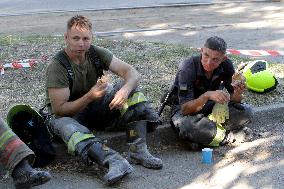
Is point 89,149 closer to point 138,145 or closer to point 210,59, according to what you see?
point 138,145

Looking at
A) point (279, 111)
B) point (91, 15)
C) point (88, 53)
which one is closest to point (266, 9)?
point (91, 15)

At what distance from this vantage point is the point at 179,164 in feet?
14.7

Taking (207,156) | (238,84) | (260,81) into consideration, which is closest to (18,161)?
(207,156)

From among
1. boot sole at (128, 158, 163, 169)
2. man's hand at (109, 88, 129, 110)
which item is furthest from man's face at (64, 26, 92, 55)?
boot sole at (128, 158, 163, 169)

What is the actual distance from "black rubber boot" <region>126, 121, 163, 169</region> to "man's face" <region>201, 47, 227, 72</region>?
746mm

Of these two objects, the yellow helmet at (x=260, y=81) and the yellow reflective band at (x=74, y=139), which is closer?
the yellow reflective band at (x=74, y=139)

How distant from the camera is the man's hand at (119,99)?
4.31m

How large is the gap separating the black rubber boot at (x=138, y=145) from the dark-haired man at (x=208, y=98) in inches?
15.5

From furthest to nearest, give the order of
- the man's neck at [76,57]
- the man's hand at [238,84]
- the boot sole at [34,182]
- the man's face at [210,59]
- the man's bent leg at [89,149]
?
the man's hand at [238,84] → the man's face at [210,59] → the man's neck at [76,57] → the man's bent leg at [89,149] → the boot sole at [34,182]

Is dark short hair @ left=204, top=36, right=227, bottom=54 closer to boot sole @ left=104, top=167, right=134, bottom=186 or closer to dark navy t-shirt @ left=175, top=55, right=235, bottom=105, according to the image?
dark navy t-shirt @ left=175, top=55, right=235, bottom=105

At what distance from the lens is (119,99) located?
4.31 metres

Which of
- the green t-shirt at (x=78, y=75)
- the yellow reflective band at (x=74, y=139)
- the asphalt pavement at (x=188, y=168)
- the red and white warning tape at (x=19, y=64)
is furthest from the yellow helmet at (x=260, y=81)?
the red and white warning tape at (x=19, y=64)

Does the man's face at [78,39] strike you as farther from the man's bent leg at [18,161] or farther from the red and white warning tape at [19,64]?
the red and white warning tape at [19,64]

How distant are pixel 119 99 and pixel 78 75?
43cm
